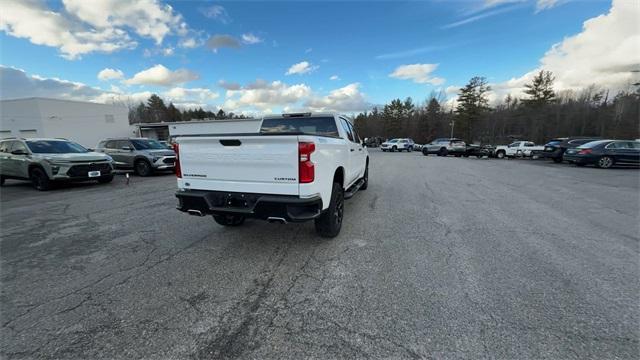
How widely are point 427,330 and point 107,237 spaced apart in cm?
505

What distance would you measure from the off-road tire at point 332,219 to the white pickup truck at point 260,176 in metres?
0.02

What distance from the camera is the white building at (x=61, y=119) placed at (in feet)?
105

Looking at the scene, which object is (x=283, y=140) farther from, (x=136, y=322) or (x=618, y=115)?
(x=618, y=115)

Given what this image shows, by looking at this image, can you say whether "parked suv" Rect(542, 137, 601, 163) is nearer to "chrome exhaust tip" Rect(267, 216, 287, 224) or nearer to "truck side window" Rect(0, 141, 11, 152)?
"chrome exhaust tip" Rect(267, 216, 287, 224)

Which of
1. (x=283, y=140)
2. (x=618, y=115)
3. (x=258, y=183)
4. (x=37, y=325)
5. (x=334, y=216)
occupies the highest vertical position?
(x=618, y=115)

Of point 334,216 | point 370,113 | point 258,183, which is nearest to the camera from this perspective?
point 258,183

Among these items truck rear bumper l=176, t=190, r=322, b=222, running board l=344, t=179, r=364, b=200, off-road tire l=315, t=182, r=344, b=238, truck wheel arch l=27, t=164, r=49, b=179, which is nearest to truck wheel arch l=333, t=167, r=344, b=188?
off-road tire l=315, t=182, r=344, b=238

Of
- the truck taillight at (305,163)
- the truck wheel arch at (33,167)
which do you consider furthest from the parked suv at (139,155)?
the truck taillight at (305,163)

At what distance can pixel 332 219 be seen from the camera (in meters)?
4.04

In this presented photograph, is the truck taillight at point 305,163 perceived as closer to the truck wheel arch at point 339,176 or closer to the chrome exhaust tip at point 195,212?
the truck wheel arch at point 339,176

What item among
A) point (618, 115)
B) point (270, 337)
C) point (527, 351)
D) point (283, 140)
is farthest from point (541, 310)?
point (618, 115)

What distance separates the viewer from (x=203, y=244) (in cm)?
411

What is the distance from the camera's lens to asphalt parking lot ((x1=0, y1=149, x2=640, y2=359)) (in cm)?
212

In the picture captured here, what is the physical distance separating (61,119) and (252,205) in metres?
45.6
